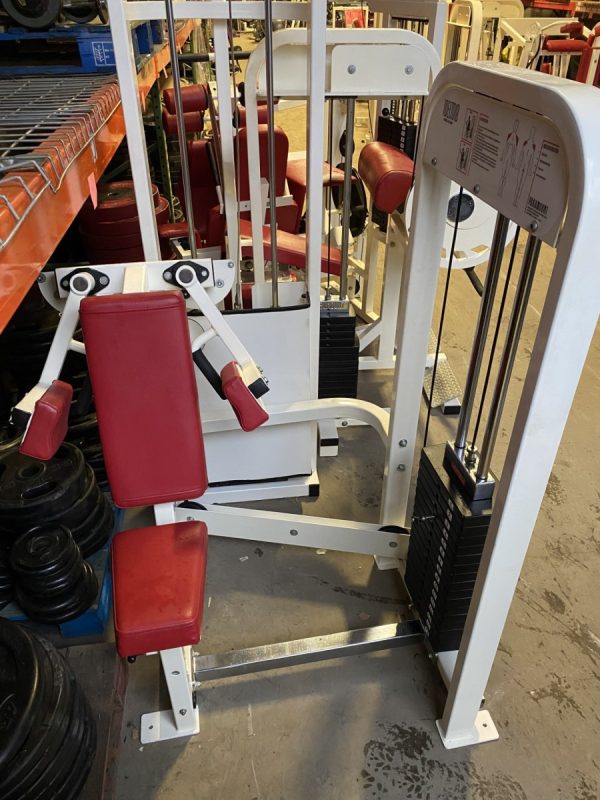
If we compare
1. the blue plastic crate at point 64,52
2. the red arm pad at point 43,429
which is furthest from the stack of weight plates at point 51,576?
the blue plastic crate at point 64,52

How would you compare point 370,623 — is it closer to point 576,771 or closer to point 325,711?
point 325,711

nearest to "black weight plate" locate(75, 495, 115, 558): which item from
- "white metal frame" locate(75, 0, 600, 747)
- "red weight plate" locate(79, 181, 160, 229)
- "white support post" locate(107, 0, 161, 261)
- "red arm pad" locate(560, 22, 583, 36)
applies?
"white metal frame" locate(75, 0, 600, 747)

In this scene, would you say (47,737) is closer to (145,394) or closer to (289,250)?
(145,394)

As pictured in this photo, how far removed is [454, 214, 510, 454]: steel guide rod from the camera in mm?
1141

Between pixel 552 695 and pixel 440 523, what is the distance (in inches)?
23.9

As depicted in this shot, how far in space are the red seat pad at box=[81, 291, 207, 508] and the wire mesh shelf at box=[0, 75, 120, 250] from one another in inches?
8.8

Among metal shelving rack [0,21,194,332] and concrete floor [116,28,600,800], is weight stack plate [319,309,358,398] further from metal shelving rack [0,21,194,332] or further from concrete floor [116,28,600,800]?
metal shelving rack [0,21,194,332]

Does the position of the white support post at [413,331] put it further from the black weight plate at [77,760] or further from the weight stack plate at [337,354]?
the black weight plate at [77,760]

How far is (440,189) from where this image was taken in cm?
127

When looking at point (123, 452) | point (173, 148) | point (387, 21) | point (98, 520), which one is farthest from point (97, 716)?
point (173, 148)

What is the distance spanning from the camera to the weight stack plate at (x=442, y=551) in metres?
1.30

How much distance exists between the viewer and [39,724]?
3.74 ft

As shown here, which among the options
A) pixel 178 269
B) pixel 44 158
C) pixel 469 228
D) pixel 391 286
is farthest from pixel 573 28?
pixel 44 158

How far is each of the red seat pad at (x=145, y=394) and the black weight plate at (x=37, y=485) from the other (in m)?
0.47
